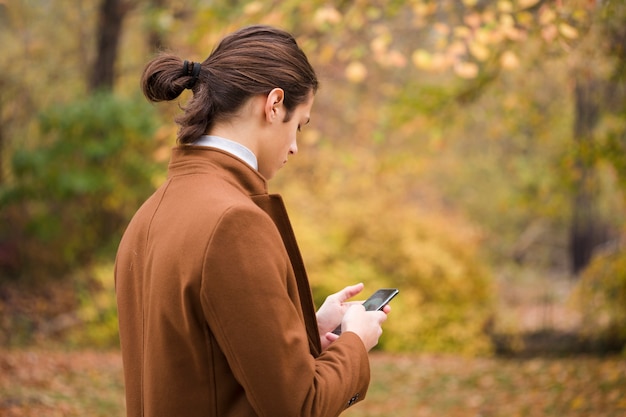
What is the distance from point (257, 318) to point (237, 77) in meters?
0.55

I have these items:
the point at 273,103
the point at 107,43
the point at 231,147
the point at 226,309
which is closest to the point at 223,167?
the point at 231,147

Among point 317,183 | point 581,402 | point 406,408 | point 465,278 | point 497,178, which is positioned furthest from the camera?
point 497,178

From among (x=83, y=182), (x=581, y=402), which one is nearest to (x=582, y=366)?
(x=581, y=402)

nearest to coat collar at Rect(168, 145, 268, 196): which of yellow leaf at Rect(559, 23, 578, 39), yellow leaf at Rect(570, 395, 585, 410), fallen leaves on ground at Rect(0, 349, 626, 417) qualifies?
yellow leaf at Rect(559, 23, 578, 39)

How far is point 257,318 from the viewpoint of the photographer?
149cm

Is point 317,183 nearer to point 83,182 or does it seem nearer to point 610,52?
point 83,182

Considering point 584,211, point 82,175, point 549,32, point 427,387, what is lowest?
point 427,387

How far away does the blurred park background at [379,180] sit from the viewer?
5973 millimetres

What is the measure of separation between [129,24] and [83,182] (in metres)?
5.97

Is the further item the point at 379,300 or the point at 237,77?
the point at 379,300

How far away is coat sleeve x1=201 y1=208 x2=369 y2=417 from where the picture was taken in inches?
58.5

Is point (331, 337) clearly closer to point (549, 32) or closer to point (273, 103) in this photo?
point (273, 103)

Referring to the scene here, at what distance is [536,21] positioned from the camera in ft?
17.1

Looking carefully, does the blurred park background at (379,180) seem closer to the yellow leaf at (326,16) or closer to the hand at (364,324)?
the yellow leaf at (326,16)
